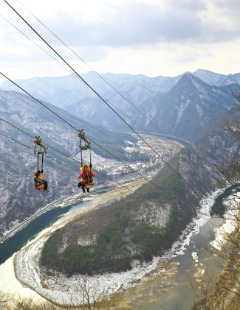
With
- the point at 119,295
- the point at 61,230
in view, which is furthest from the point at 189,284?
the point at 61,230

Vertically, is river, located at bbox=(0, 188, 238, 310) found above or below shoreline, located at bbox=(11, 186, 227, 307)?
above

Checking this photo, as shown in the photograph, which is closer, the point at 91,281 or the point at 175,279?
the point at 175,279

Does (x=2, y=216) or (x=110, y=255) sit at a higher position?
(x=110, y=255)

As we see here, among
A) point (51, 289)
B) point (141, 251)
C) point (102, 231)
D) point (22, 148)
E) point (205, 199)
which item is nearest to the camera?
point (51, 289)

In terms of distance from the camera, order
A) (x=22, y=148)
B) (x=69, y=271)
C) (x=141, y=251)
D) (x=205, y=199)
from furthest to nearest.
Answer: (x=22, y=148)
(x=205, y=199)
(x=141, y=251)
(x=69, y=271)

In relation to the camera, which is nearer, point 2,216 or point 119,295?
point 119,295

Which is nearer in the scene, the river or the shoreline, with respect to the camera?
the river

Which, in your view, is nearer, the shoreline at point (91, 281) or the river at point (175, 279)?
the river at point (175, 279)

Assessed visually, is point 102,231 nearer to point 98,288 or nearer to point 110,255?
point 110,255

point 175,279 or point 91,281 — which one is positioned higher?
point 175,279

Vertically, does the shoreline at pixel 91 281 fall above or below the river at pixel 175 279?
below

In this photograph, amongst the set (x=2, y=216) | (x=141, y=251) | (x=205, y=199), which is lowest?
(x=2, y=216)
